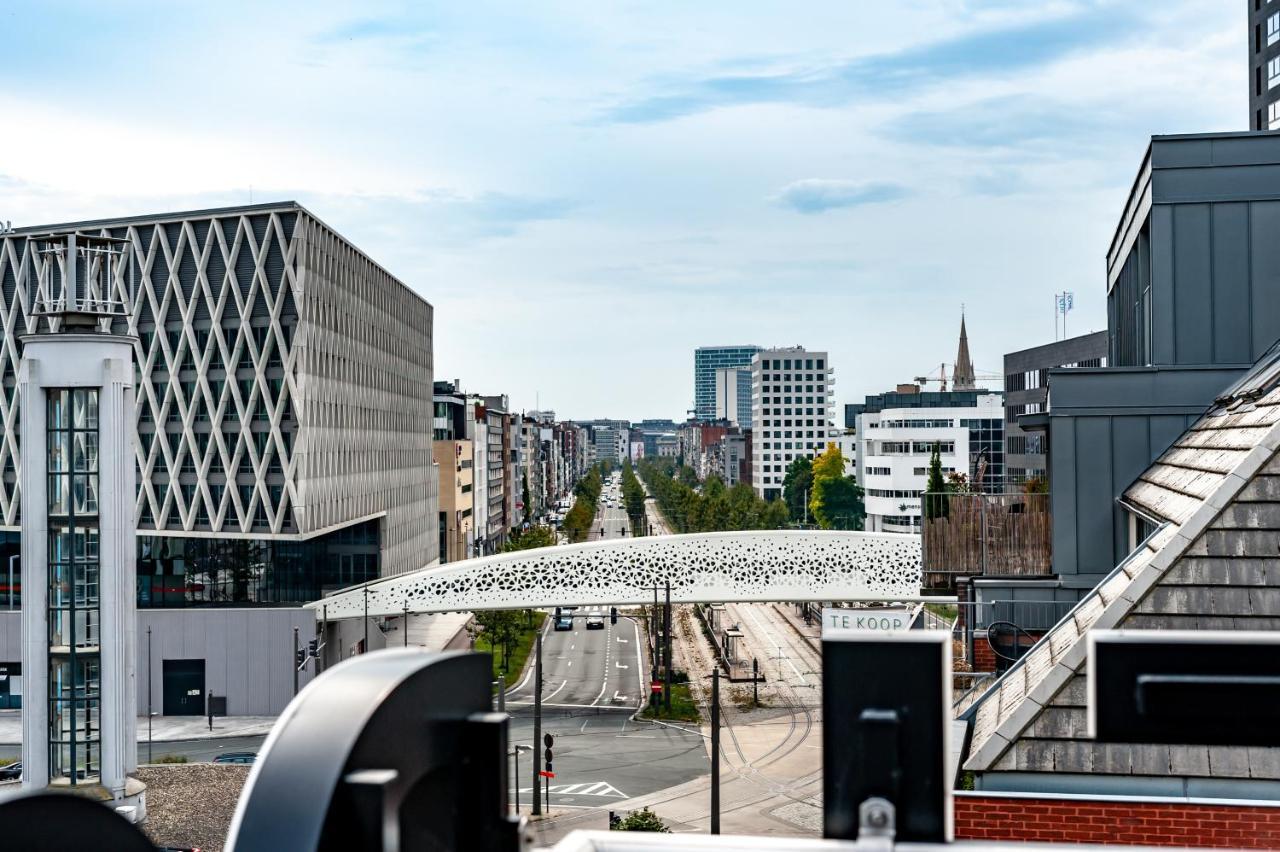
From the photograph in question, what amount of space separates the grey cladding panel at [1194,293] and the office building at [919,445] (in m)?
91.5

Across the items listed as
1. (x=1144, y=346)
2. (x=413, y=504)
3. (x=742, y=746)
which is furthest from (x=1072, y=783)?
(x=413, y=504)

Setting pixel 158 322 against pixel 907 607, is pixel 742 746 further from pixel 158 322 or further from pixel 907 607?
pixel 158 322

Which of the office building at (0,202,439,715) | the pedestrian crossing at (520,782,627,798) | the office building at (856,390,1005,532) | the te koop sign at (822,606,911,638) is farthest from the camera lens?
the office building at (856,390,1005,532)

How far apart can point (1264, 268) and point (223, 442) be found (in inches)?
1721

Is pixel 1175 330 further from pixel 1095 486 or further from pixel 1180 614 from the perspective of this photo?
pixel 1180 614

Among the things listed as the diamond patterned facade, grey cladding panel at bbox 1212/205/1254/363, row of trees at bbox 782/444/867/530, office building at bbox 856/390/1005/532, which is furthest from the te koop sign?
row of trees at bbox 782/444/867/530

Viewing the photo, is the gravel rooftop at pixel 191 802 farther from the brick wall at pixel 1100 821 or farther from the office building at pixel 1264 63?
the office building at pixel 1264 63

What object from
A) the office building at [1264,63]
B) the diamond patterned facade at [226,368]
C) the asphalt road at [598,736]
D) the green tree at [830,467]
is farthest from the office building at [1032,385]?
the diamond patterned facade at [226,368]

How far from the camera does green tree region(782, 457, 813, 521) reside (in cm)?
14616

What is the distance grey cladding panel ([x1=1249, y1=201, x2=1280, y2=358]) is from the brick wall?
10.4m

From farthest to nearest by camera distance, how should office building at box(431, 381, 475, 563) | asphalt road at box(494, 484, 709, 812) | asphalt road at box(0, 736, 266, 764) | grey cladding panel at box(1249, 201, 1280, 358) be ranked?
1. office building at box(431, 381, 475, 563)
2. asphalt road at box(0, 736, 266, 764)
3. asphalt road at box(494, 484, 709, 812)
4. grey cladding panel at box(1249, 201, 1280, 358)

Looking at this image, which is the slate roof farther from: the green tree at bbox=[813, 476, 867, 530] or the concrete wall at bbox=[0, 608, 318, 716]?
the green tree at bbox=[813, 476, 867, 530]

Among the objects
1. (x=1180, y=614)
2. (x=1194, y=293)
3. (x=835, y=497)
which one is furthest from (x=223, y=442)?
(x=835, y=497)

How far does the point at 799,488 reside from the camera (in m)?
148
